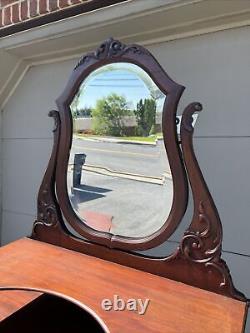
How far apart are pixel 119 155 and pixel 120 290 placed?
17.0 inches

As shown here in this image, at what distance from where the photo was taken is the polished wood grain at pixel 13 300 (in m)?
0.76

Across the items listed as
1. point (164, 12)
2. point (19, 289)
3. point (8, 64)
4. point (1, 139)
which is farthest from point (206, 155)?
point (1, 139)

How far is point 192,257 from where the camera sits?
826 mm

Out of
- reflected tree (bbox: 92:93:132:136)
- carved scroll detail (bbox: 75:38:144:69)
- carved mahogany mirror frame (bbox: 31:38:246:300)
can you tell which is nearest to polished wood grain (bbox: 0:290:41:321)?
carved mahogany mirror frame (bbox: 31:38:246:300)

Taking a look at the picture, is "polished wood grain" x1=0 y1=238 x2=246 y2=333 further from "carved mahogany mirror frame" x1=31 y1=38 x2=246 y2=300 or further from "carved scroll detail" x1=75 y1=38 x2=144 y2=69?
"carved scroll detail" x1=75 y1=38 x2=144 y2=69

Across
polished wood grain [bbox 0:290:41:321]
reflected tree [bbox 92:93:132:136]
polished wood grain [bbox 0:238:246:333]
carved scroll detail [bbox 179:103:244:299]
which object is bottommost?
polished wood grain [bbox 0:290:41:321]

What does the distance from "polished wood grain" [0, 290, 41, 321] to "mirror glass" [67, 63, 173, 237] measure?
302 millimetres

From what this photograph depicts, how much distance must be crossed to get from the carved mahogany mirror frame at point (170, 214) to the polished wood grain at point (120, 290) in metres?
0.03

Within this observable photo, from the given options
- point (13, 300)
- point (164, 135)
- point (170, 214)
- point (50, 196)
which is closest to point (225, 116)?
point (164, 135)

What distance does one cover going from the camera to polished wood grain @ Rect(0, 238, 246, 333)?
0.68 meters

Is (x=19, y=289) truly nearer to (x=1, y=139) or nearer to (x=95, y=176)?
(x=95, y=176)

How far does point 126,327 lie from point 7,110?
1.47 meters

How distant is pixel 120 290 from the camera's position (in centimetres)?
80

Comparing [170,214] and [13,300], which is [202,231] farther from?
[13,300]
